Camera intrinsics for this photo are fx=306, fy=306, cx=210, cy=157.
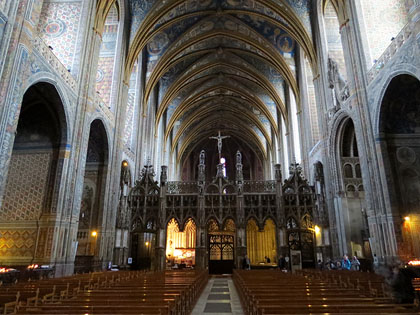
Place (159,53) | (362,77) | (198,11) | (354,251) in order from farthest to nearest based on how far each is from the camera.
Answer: (159,53) < (198,11) < (354,251) < (362,77)

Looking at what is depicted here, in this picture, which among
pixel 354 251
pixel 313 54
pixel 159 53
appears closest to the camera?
pixel 354 251

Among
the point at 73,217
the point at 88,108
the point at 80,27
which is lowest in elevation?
the point at 73,217

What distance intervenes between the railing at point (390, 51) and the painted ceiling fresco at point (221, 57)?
23.6ft

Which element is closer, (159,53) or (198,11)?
(198,11)

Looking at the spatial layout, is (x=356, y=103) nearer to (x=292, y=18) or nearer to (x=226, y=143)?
(x=292, y=18)

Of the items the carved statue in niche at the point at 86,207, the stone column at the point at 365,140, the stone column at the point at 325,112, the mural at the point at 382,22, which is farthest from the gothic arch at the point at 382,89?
the carved statue in niche at the point at 86,207

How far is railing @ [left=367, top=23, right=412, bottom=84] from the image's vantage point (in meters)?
10.4

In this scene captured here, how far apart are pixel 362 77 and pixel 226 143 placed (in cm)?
3320

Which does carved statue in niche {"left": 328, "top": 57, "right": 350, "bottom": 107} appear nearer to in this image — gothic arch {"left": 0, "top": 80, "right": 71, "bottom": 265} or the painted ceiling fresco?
the painted ceiling fresco

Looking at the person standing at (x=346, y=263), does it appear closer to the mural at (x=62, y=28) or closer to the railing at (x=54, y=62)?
the railing at (x=54, y=62)

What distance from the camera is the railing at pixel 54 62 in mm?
10578

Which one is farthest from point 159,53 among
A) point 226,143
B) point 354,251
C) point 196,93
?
point 226,143

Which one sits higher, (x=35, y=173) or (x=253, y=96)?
(x=253, y=96)

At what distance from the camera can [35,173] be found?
12.5 meters
